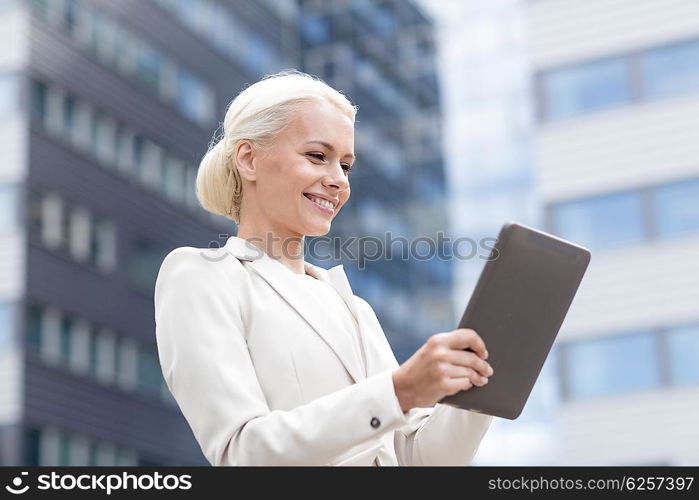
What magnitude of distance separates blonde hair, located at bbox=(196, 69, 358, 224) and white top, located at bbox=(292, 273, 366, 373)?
0.28 m

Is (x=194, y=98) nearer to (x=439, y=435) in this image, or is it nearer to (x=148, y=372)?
(x=148, y=372)

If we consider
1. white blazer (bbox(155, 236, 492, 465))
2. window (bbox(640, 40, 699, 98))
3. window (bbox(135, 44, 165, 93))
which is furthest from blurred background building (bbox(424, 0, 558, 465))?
white blazer (bbox(155, 236, 492, 465))

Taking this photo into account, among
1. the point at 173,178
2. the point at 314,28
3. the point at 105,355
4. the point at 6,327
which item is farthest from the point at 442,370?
the point at 314,28

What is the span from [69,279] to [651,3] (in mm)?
12809

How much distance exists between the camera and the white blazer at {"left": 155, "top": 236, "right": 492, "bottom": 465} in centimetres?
245

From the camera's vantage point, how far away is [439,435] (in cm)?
287

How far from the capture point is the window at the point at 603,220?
72.3 ft

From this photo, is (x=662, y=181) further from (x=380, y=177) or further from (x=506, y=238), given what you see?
(x=506, y=238)

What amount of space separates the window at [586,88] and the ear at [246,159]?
20.2m

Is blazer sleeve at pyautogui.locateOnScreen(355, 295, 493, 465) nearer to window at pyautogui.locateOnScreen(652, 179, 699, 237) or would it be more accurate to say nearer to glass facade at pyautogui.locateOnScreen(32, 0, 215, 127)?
window at pyautogui.locateOnScreen(652, 179, 699, 237)

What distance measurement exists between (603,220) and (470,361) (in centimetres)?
2030

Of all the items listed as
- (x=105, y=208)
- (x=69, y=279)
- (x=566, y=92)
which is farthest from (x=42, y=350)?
(x=566, y=92)

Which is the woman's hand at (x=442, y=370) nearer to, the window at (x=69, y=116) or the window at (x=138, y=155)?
the window at (x=69, y=116)

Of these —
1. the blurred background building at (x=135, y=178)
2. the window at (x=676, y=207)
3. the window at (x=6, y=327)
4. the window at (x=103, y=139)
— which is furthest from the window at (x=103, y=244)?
the window at (x=676, y=207)
